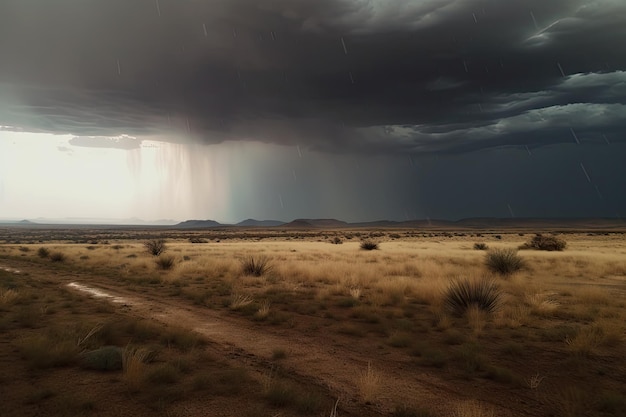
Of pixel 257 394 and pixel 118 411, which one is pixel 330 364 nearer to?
pixel 257 394

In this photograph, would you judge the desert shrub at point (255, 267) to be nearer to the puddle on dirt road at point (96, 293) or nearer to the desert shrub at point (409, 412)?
the puddle on dirt road at point (96, 293)

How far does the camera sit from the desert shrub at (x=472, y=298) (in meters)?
11.9

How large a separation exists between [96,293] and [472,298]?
46.6 ft

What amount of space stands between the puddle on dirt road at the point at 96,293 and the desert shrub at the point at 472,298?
11240 millimetres

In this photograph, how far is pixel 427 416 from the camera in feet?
17.1

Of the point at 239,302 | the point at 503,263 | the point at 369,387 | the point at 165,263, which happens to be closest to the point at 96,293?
the point at 239,302

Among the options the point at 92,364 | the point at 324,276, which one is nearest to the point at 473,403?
the point at 92,364

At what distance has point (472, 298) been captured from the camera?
1209 centimetres

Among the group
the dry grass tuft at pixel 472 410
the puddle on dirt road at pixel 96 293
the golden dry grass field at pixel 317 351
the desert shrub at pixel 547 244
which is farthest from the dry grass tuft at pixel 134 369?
the desert shrub at pixel 547 244

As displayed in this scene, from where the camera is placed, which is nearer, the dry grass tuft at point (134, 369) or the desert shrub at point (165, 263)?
the dry grass tuft at point (134, 369)

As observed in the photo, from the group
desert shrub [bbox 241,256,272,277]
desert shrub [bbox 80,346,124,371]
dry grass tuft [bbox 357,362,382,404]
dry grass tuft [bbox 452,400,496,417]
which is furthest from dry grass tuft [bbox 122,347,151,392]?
desert shrub [bbox 241,256,272,277]

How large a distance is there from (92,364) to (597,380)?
28.9ft

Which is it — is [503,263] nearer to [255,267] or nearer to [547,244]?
[255,267]

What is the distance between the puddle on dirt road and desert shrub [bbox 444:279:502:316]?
1124 centimetres
